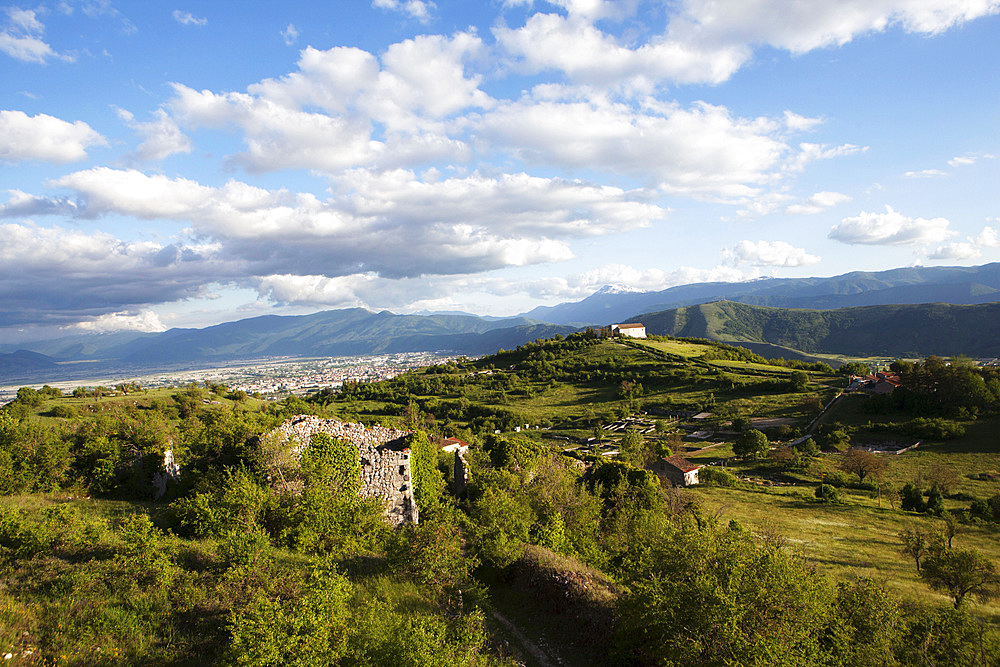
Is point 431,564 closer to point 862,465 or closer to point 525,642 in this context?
point 525,642

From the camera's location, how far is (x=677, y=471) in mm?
55500

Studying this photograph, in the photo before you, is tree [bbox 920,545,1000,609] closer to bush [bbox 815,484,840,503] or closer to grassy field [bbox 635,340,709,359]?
bush [bbox 815,484,840,503]

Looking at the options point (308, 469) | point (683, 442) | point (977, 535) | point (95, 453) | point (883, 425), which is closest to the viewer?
point (308, 469)

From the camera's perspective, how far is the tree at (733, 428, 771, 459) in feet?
217

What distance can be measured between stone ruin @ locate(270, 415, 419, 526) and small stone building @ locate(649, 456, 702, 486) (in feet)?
135

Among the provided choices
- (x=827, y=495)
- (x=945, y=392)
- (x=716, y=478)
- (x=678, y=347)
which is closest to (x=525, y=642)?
(x=827, y=495)

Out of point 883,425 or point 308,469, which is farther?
point 883,425

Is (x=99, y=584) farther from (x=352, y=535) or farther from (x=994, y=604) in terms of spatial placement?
(x=994, y=604)

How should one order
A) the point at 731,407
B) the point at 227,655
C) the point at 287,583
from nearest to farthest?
the point at 227,655 → the point at 287,583 → the point at 731,407

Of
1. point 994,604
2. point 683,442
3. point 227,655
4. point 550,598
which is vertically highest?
point 227,655

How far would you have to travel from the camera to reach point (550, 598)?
16797mm

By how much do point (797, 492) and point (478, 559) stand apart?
4710 centimetres

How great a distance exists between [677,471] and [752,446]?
18.9 meters

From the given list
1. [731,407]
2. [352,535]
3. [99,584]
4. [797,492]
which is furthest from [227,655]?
[731,407]
